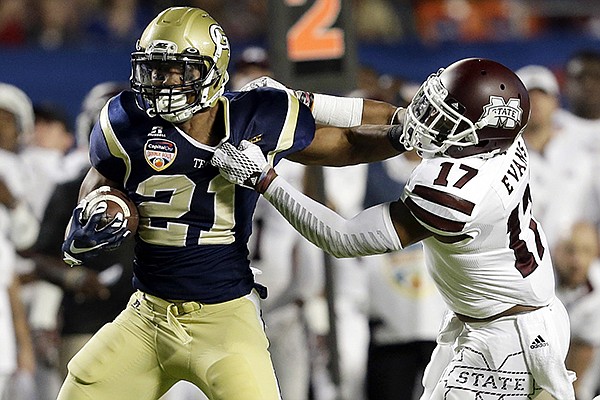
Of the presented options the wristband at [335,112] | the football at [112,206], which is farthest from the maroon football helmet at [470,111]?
the football at [112,206]

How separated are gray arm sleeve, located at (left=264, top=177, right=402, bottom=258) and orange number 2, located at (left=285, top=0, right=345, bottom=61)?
2.19 metres

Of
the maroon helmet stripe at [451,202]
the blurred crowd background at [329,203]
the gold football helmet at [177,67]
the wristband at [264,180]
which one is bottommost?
the blurred crowd background at [329,203]

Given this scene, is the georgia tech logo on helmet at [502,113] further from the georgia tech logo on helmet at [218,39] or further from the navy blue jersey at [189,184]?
the georgia tech logo on helmet at [218,39]

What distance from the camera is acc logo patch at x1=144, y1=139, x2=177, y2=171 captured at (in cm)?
333

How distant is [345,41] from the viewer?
5586mm

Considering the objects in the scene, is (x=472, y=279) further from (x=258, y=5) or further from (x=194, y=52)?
(x=258, y=5)

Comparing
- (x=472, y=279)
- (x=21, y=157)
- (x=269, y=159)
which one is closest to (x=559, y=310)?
(x=472, y=279)

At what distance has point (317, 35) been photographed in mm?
5570

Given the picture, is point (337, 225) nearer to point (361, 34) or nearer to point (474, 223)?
point (474, 223)

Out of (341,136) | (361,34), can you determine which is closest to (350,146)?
(341,136)

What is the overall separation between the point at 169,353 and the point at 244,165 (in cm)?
55

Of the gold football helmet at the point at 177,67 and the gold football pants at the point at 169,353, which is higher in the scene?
the gold football helmet at the point at 177,67

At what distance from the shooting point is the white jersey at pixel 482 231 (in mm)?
3260

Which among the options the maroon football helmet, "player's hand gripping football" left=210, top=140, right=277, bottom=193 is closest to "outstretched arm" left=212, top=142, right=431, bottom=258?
"player's hand gripping football" left=210, top=140, right=277, bottom=193
